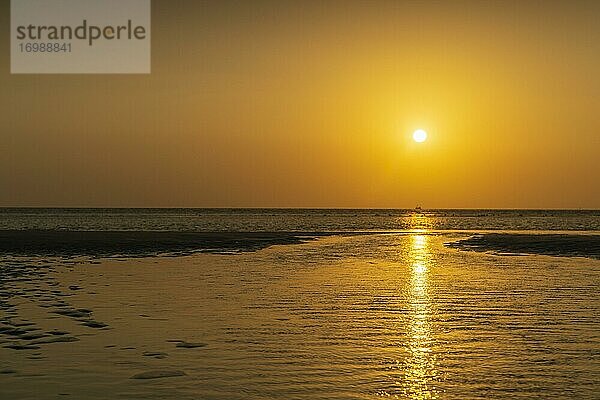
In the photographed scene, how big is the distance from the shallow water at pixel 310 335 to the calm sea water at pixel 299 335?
0.03 m

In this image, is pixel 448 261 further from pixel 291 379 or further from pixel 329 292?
pixel 291 379

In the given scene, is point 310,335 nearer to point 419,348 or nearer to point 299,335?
point 299,335

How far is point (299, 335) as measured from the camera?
602 inches

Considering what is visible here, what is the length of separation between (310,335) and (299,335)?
0.20 m

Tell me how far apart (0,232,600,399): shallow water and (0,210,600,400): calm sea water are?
0.11 feet

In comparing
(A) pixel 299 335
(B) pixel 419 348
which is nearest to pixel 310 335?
(A) pixel 299 335

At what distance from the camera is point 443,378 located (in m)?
11.5

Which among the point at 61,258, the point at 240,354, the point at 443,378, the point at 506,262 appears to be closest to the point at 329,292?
the point at 240,354

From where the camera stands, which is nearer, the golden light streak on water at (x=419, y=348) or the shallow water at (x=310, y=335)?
the golden light streak on water at (x=419, y=348)

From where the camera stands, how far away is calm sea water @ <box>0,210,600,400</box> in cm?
1109

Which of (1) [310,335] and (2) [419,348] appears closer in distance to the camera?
(2) [419,348]

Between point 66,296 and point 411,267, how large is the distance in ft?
49.7

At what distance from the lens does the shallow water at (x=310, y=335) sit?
1109 centimetres

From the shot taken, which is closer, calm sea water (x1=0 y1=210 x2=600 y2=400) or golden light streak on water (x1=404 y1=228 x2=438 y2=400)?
golden light streak on water (x1=404 y1=228 x2=438 y2=400)
